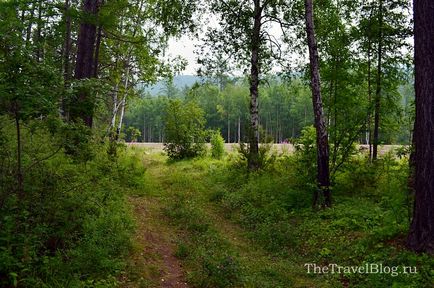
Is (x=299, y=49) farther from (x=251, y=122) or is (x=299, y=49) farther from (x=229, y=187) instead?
(x=229, y=187)

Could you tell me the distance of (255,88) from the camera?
1342 centimetres

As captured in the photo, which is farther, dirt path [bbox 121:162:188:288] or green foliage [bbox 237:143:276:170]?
green foliage [bbox 237:143:276:170]

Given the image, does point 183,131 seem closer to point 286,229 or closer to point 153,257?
point 286,229

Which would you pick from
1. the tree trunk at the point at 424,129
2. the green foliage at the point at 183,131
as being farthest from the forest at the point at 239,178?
the green foliage at the point at 183,131

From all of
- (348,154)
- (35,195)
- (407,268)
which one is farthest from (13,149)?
(348,154)

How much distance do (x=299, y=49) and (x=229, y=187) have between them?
19.5ft

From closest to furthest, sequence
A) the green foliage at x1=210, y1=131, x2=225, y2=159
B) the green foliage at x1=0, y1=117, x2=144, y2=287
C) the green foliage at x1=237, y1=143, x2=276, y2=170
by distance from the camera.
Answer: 1. the green foliage at x1=0, y1=117, x2=144, y2=287
2. the green foliage at x1=237, y1=143, x2=276, y2=170
3. the green foliage at x1=210, y1=131, x2=225, y2=159

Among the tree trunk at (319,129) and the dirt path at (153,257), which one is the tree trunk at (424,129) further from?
the dirt path at (153,257)

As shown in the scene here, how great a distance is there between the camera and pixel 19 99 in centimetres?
454

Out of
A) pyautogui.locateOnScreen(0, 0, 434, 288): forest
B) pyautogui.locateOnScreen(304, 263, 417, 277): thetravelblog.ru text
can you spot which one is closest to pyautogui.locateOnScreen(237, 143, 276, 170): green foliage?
pyautogui.locateOnScreen(0, 0, 434, 288): forest

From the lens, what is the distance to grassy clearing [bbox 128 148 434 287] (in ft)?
18.1

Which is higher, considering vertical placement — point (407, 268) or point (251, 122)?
point (251, 122)

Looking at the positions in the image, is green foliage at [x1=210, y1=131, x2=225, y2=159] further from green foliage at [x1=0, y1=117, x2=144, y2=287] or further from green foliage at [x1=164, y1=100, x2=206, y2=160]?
green foliage at [x1=0, y1=117, x2=144, y2=287]

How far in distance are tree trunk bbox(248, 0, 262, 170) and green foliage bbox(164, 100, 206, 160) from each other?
6.95 m
